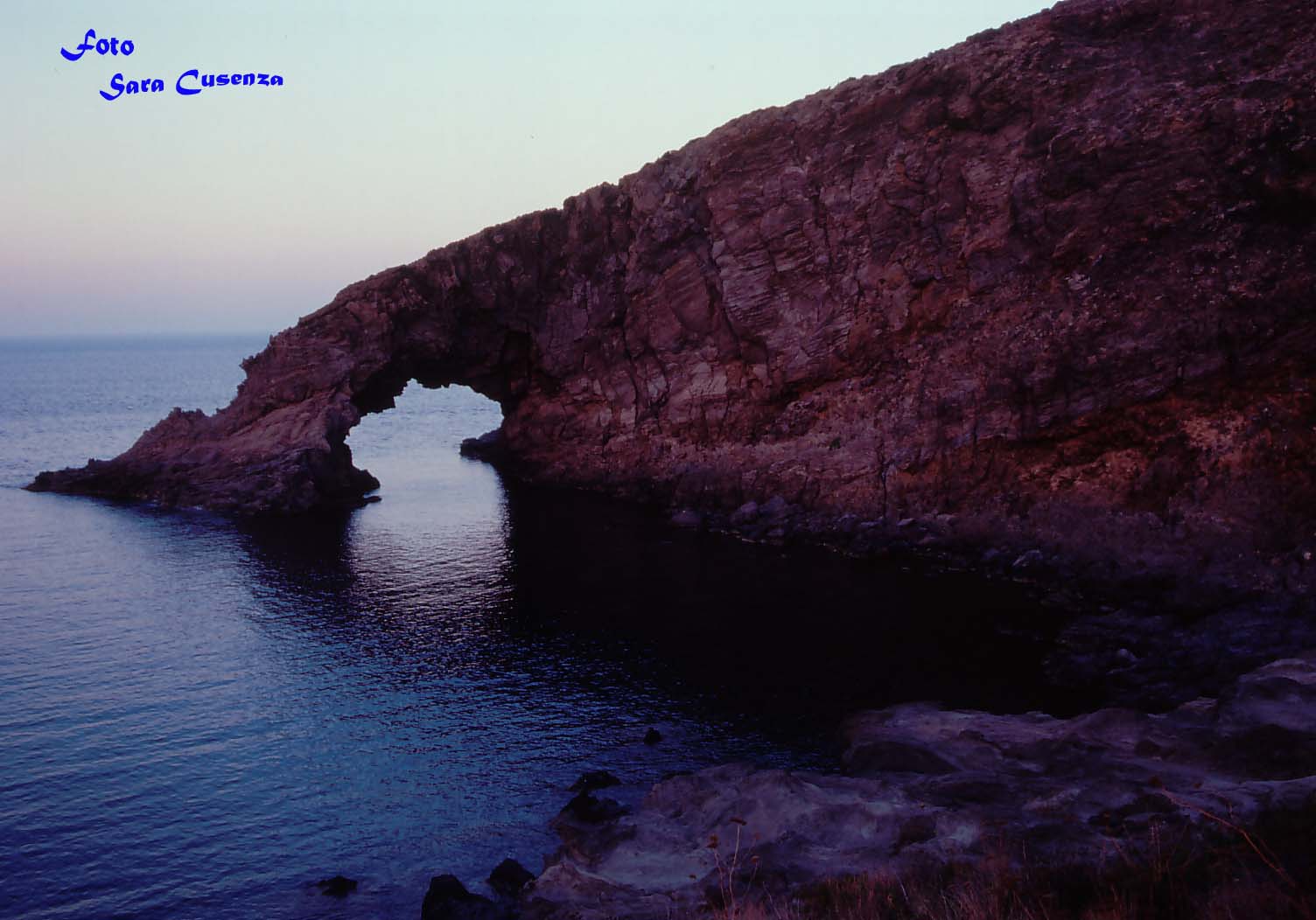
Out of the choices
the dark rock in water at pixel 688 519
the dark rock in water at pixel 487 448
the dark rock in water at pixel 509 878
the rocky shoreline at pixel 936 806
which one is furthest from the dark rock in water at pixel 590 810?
the dark rock in water at pixel 487 448

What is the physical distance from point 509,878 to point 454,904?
194 centimetres

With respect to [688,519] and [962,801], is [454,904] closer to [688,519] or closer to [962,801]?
[962,801]

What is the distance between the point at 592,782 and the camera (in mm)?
29109

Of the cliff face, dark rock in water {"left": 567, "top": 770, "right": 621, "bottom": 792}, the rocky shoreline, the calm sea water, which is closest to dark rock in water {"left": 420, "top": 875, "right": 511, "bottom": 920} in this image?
the rocky shoreline

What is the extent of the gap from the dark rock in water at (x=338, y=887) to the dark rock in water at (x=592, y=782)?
699cm

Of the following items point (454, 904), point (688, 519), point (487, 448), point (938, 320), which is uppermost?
point (938, 320)

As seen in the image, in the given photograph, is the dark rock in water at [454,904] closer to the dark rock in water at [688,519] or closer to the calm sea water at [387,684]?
the calm sea water at [387,684]

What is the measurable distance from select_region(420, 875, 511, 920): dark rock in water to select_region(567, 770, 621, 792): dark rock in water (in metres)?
5.93

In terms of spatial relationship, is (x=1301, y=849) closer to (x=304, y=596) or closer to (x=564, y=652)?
(x=564, y=652)

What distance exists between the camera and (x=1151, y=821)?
1969 centimetres

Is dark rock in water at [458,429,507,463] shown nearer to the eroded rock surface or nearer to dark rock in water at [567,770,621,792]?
dark rock in water at [567,770,621,792]

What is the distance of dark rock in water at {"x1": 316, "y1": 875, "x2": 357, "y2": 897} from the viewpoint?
24.1m

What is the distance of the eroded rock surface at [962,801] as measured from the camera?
2053 cm

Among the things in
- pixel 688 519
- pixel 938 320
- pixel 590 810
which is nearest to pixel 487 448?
pixel 688 519
